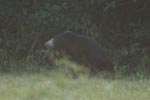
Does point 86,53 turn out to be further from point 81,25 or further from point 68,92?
point 68,92

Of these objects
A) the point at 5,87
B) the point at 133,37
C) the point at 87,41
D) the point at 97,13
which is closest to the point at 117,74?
the point at 87,41

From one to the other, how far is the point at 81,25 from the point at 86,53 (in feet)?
7.26

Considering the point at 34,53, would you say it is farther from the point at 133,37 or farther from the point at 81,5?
the point at 133,37

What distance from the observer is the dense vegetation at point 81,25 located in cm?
1066

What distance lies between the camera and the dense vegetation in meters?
10.7

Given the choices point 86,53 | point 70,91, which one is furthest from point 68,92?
point 86,53

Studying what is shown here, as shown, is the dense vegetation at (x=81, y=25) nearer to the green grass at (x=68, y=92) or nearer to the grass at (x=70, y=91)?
the grass at (x=70, y=91)

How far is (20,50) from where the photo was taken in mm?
11211

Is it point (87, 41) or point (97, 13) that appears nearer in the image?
point (87, 41)

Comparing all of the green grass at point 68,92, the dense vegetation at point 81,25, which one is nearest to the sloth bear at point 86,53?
the dense vegetation at point 81,25

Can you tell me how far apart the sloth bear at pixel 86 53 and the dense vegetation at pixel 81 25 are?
1659mm

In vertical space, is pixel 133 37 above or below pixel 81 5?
below

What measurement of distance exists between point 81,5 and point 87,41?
2529 mm

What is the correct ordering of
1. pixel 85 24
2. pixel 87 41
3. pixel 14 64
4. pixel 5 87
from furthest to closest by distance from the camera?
pixel 85 24
pixel 14 64
pixel 87 41
pixel 5 87
